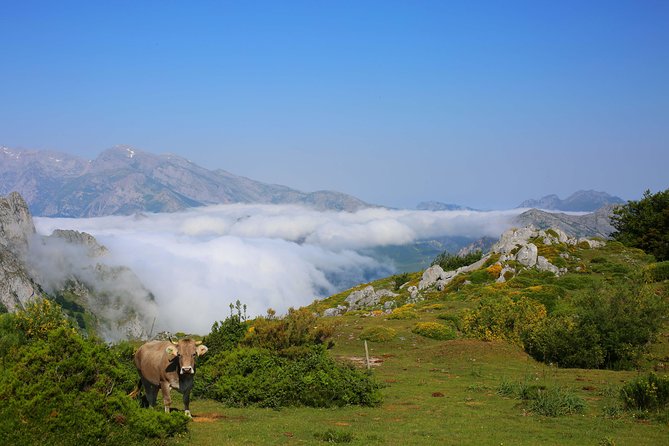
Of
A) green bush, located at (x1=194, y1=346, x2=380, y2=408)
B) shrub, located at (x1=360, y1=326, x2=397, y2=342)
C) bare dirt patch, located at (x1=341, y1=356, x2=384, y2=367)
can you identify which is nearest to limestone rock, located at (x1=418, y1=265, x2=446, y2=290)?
shrub, located at (x1=360, y1=326, x2=397, y2=342)

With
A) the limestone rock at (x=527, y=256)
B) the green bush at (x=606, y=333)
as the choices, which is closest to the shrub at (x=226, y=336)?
the green bush at (x=606, y=333)

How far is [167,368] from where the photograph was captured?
668 inches

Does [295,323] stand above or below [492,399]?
above

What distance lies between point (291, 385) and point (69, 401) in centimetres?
1201

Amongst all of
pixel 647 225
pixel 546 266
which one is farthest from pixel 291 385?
pixel 647 225

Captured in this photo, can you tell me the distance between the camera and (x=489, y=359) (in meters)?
37.1

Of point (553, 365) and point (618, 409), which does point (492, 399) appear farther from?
point (553, 365)

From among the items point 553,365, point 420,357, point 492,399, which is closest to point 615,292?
point 553,365

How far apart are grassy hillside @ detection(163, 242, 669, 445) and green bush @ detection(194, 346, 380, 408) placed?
60 cm

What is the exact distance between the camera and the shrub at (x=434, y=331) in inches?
1967

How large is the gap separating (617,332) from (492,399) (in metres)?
16.8

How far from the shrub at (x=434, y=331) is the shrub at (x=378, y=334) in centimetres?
258

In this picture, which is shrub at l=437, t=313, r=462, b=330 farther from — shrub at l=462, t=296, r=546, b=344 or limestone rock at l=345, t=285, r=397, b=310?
limestone rock at l=345, t=285, r=397, b=310

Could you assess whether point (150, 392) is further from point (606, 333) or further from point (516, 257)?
point (516, 257)
